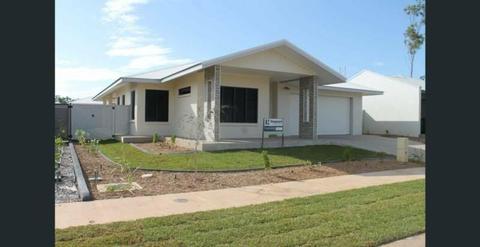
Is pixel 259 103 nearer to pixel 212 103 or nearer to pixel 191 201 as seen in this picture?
pixel 212 103

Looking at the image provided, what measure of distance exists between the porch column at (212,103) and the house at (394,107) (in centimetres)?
1564

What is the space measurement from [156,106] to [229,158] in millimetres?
8769

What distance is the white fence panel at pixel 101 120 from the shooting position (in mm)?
21656

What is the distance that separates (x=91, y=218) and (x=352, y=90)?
20919mm

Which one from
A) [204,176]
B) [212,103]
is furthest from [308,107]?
[204,176]

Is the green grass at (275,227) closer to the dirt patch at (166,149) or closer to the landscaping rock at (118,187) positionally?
the landscaping rock at (118,187)

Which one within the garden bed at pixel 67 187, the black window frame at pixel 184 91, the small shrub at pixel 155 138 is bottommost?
the garden bed at pixel 67 187

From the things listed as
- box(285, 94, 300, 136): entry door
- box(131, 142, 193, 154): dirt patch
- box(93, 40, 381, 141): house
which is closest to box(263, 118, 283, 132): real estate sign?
box(93, 40, 381, 141): house

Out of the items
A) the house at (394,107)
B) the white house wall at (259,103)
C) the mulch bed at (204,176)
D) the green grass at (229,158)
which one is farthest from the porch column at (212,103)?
the house at (394,107)

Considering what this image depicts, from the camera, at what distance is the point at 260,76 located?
19.0 metres

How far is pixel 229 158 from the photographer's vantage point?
1306 cm

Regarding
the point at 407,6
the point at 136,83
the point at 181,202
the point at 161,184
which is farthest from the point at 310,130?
the point at 407,6

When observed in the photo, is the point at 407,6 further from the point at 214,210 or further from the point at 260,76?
the point at 214,210

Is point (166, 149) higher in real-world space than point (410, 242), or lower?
higher
